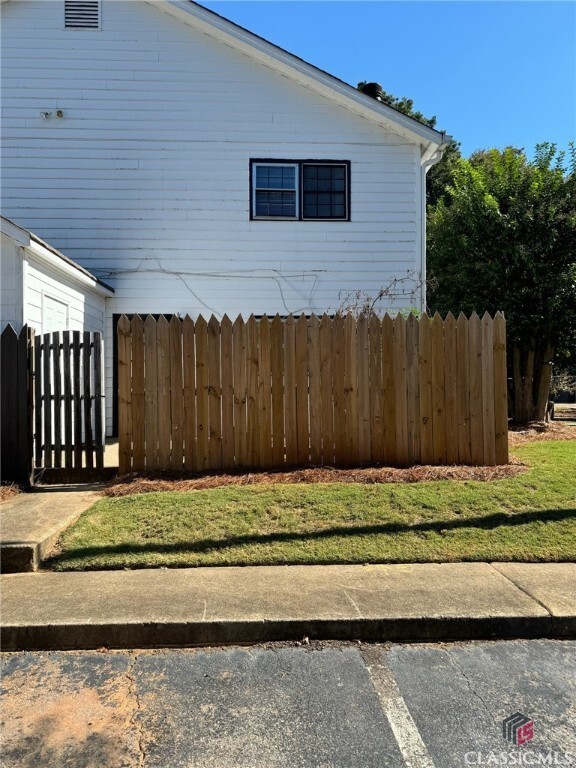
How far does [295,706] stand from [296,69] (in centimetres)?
1073

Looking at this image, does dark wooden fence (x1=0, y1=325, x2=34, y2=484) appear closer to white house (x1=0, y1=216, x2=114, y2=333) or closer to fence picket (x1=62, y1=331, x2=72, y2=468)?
fence picket (x1=62, y1=331, x2=72, y2=468)

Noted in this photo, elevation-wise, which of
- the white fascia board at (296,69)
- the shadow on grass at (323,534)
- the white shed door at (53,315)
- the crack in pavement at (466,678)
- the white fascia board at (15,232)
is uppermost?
the white fascia board at (296,69)

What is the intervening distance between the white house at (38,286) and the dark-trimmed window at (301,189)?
12.1 feet

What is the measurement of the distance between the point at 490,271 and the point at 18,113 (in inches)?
378

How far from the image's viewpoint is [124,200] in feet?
35.7

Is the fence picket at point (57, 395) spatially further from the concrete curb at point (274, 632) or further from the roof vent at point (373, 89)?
the roof vent at point (373, 89)

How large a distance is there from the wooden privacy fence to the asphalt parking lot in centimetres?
344

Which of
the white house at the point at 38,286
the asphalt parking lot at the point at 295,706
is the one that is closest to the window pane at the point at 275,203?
the white house at the point at 38,286

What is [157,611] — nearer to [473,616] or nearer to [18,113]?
[473,616]

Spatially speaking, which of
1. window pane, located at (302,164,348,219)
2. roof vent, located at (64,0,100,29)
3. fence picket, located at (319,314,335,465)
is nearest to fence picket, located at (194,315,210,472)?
fence picket, located at (319,314,335,465)

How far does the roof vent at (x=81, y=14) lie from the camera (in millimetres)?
10742

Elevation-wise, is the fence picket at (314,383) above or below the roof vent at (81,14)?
below

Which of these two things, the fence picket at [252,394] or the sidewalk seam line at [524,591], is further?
the fence picket at [252,394]

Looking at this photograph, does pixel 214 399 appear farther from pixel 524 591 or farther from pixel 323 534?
pixel 524 591
